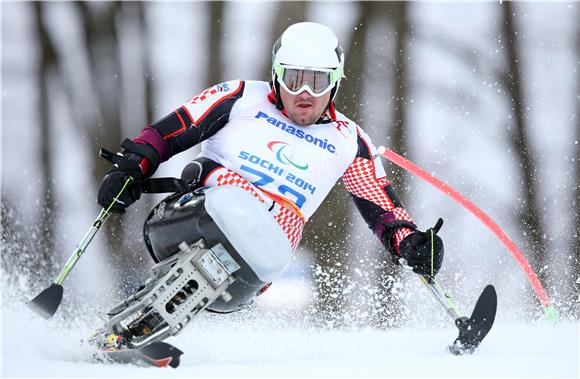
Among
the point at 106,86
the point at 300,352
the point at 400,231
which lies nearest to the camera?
the point at 400,231

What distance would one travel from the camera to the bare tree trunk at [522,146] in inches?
335

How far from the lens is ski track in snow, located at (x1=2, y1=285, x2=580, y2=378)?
12.3 ft

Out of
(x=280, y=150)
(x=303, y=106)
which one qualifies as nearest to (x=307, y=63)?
(x=303, y=106)

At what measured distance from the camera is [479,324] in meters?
4.36

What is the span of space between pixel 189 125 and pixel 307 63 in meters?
0.64

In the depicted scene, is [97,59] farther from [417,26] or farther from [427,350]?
[427,350]

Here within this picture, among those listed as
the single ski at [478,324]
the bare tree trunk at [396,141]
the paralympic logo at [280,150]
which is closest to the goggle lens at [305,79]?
the paralympic logo at [280,150]

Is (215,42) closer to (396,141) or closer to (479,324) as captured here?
(396,141)

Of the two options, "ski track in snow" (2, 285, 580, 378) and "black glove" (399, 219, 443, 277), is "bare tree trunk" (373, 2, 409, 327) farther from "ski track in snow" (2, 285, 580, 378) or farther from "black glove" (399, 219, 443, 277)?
"black glove" (399, 219, 443, 277)

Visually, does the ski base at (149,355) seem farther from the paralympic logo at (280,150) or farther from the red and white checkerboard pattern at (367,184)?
the red and white checkerboard pattern at (367,184)

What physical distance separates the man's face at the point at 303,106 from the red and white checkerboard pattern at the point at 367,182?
38cm

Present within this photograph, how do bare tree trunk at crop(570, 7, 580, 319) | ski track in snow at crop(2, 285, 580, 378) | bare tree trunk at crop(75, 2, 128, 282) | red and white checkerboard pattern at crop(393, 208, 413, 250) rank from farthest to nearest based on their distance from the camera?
bare tree trunk at crop(75, 2, 128, 282), bare tree trunk at crop(570, 7, 580, 319), red and white checkerboard pattern at crop(393, 208, 413, 250), ski track in snow at crop(2, 285, 580, 378)

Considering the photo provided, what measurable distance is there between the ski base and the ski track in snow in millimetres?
42

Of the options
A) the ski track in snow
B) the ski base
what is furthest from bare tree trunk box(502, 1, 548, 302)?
the ski base
